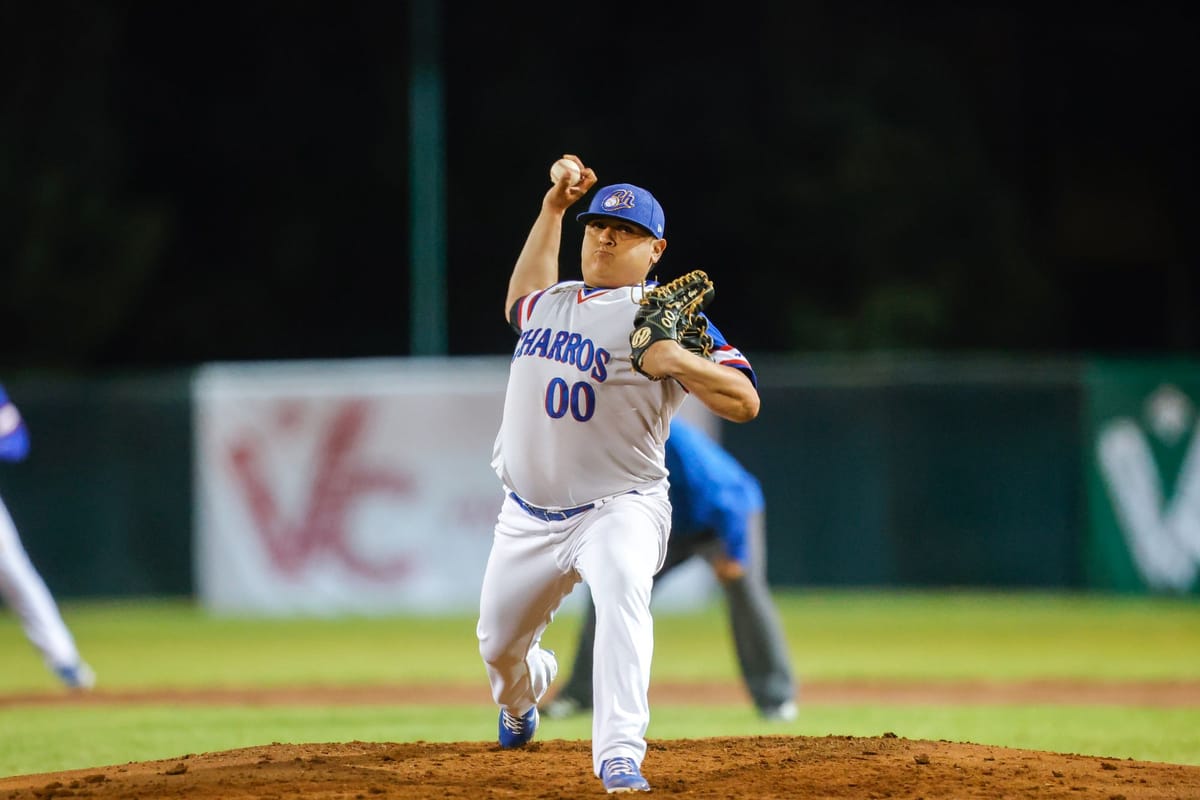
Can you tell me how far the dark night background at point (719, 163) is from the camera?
2912 cm

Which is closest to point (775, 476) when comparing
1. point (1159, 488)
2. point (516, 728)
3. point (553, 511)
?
point (1159, 488)

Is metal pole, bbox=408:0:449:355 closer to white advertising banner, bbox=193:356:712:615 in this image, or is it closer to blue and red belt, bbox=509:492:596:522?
white advertising banner, bbox=193:356:712:615

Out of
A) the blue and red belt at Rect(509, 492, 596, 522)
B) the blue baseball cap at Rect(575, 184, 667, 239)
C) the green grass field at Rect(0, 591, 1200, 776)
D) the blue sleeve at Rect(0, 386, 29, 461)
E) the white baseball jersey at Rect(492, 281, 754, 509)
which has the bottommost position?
the green grass field at Rect(0, 591, 1200, 776)

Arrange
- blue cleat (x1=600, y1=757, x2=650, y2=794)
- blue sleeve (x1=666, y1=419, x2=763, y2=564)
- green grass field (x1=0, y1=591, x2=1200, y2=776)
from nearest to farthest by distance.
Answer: blue cleat (x1=600, y1=757, x2=650, y2=794) < green grass field (x1=0, y1=591, x2=1200, y2=776) < blue sleeve (x1=666, y1=419, x2=763, y2=564)

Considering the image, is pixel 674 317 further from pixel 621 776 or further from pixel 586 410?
pixel 621 776

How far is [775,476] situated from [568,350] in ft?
42.1

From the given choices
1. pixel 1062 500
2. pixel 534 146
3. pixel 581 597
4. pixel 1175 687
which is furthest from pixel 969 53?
pixel 1175 687

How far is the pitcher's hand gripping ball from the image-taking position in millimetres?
5195

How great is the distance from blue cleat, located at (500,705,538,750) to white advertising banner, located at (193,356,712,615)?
1023 centimetres

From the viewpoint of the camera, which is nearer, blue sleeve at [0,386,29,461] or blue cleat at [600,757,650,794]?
blue cleat at [600,757,650,794]

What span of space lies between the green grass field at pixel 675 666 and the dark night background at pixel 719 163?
12.2 metres

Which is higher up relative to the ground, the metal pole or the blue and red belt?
the metal pole

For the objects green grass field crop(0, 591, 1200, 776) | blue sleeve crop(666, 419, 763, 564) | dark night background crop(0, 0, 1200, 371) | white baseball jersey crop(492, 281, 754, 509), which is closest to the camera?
white baseball jersey crop(492, 281, 754, 509)

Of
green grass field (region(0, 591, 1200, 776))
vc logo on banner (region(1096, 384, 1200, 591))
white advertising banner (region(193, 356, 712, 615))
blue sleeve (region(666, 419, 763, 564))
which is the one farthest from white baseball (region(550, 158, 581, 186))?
vc logo on banner (region(1096, 384, 1200, 591))
